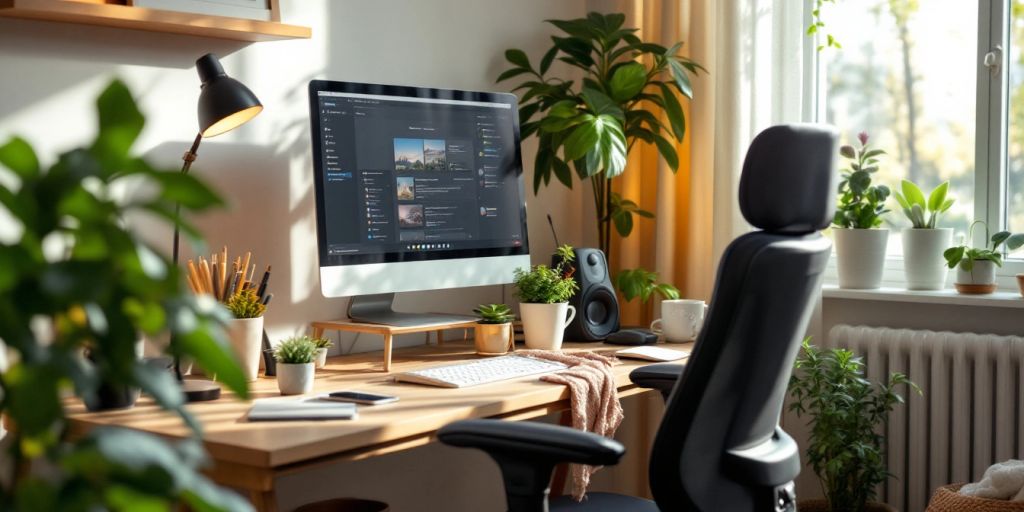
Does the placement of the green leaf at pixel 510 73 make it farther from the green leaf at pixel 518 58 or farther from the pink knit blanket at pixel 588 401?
the pink knit blanket at pixel 588 401

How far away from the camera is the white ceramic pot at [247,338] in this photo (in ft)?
6.25

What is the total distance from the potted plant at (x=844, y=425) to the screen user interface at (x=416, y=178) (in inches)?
30.2

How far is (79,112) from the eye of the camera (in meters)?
1.99

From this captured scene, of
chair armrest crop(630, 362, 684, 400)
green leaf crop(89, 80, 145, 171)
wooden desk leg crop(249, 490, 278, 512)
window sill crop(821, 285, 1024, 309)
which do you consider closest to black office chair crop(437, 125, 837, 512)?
wooden desk leg crop(249, 490, 278, 512)

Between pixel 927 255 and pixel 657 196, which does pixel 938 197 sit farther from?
pixel 657 196

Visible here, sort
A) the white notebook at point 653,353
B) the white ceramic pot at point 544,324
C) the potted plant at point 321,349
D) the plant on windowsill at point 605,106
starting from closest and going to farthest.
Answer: the potted plant at point 321,349
the white notebook at point 653,353
the white ceramic pot at point 544,324
the plant on windowsill at point 605,106

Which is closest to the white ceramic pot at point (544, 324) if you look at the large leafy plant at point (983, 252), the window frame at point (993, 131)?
the large leafy plant at point (983, 252)

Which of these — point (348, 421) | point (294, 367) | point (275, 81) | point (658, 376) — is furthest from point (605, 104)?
point (348, 421)

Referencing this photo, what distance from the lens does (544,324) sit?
2.34 meters

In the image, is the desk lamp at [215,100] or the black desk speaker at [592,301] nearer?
the desk lamp at [215,100]

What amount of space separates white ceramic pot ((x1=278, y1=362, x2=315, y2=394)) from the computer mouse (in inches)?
34.2

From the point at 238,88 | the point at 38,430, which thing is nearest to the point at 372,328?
the point at 238,88

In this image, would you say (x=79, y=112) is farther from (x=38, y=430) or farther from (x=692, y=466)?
(x=38, y=430)

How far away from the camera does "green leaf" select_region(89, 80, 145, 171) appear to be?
457 mm
